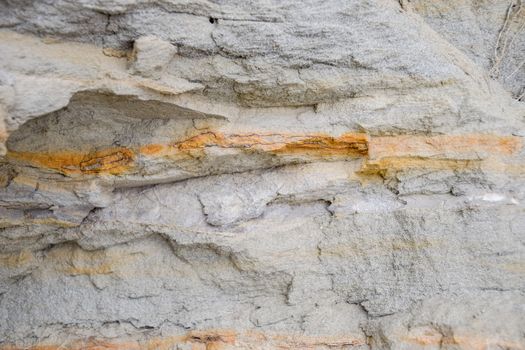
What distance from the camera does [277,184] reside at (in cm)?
246

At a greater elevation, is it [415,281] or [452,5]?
[452,5]

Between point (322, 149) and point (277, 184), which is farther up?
point (322, 149)

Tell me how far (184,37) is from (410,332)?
5.79 feet

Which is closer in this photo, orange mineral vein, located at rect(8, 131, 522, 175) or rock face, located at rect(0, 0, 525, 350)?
rock face, located at rect(0, 0, 525, 350)

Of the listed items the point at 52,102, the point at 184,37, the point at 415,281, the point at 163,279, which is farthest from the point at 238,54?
the point at 415,281

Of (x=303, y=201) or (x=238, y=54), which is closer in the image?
(x=238, y=54)

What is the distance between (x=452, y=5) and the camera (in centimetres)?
266

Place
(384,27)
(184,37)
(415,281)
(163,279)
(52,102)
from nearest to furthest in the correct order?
(52,102) < (184,37) < (384,27) < (415,281) < (163,279)

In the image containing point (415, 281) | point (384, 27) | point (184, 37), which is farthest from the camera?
point (415, 281)

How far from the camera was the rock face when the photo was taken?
207 centimetres

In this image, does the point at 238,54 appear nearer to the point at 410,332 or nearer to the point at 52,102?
the point at 52,102

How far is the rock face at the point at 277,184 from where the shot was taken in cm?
207

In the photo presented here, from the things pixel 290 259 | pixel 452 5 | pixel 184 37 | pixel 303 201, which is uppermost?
pixel 452 5

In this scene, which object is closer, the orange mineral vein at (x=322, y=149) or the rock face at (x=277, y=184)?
the rock face at (x=277, y=184)
